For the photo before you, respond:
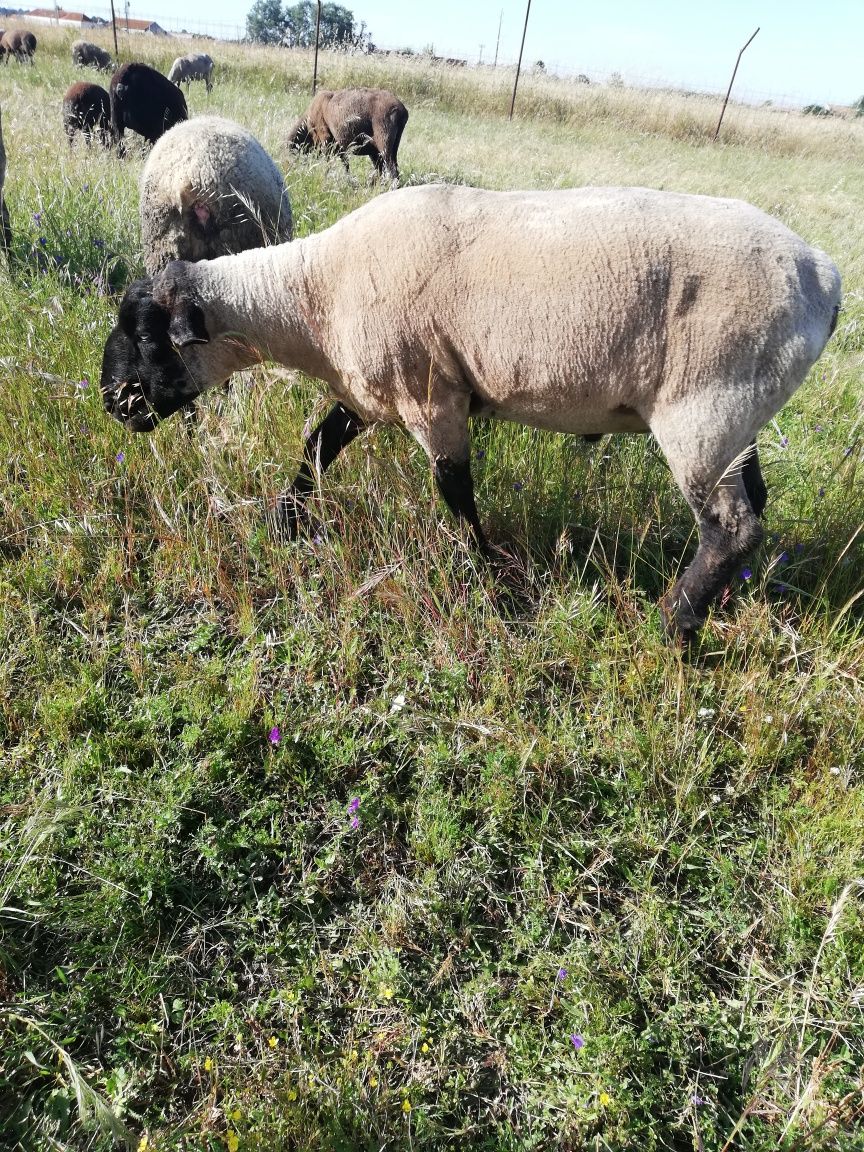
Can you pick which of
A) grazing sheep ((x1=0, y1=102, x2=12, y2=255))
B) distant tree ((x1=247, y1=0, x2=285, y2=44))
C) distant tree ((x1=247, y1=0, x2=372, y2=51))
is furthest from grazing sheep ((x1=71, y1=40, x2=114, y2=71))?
distant tree ((x1=247, y1=0, x2=285, y2=44))

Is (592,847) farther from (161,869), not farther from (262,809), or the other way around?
(161,869)

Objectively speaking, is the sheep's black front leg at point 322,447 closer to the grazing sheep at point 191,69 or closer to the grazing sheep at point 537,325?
the grazing sheep at point 537,325

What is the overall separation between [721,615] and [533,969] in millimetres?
1662

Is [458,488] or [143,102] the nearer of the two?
[458,488]

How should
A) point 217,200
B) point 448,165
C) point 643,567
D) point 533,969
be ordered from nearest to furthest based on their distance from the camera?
point 533,969
point 643,567
point 217,200
point 448,165

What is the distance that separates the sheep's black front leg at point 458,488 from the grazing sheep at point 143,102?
1011 centimetres

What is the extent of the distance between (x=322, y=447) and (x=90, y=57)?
23.4 m

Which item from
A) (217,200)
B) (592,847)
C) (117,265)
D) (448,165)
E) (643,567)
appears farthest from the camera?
(448,165)

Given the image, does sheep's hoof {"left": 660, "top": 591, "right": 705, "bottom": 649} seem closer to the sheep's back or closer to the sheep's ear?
the sheep's back

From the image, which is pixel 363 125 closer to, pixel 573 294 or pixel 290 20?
pixel 573 294

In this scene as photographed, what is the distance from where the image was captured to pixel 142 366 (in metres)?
3.52

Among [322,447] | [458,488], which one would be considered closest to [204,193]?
[322,447]

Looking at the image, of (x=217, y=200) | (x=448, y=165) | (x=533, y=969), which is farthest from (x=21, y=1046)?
(x=448, y=165)

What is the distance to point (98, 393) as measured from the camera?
13.0ft
